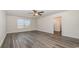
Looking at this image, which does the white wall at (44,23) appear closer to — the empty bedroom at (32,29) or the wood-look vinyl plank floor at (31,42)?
the empty bedroom at (32,29)

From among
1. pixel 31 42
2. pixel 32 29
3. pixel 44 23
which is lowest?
pixel 31 42

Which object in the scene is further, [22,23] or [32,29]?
[32,29]

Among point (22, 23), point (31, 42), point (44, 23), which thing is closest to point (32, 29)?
point (22, 23)

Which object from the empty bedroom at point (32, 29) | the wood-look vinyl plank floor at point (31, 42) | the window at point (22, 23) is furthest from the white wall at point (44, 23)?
the window at point (22, 23)

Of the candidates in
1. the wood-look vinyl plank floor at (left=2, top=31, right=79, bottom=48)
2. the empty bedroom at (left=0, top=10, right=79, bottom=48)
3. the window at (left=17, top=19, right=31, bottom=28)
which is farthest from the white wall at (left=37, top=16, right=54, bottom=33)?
the window at (left=17, top=19, right=31, bottom=28)

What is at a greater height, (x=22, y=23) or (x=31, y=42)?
(x=22, y=23)

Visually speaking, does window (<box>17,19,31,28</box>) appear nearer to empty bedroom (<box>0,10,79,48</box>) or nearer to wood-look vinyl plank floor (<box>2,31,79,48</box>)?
empty bedroom (<box>0,10,79,48</box>)

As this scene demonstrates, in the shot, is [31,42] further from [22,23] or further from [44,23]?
[44,23]

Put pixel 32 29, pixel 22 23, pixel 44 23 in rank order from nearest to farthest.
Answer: pixel 22 23 < pixel 32 29 < pixel 44 23
